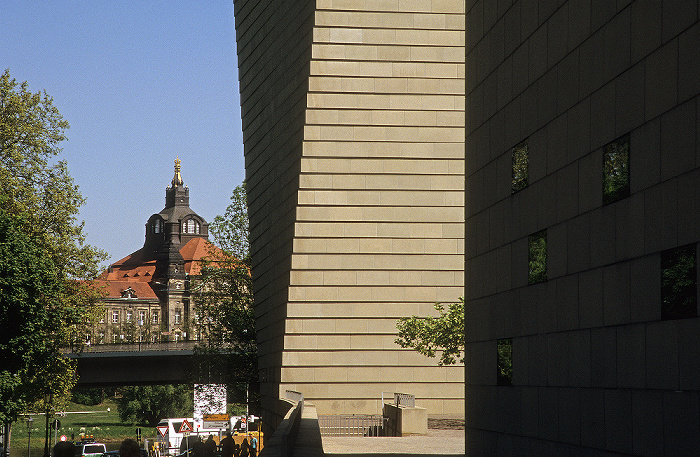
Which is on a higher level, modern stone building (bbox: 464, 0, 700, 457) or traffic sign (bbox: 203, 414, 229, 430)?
modern stone building (bbox: 464, 0, 700, 457)

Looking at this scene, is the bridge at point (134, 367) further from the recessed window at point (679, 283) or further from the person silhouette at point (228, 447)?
the recessed window at point (679, 283)

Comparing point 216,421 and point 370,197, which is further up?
point 370,197

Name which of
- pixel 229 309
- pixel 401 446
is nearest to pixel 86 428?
pixel 229 309

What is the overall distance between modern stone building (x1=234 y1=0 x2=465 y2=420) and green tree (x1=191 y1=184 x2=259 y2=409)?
2081cm

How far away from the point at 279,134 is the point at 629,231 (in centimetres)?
3113

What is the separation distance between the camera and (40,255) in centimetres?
4094

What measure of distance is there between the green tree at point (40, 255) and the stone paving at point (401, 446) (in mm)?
13747

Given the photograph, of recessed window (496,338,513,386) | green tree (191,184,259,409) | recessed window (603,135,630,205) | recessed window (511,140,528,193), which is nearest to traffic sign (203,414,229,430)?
green tree (191,184,259,409)

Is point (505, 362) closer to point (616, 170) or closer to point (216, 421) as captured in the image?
point (616, 170)

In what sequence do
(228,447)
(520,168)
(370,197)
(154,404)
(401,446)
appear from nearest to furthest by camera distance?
Answer: (520,168) → (228,447) → (401,446) → (370,197) → (154,404)

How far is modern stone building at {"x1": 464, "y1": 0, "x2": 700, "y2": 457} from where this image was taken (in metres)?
14.5

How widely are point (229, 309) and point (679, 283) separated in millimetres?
50018

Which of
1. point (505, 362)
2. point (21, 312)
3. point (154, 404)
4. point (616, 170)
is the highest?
point (616, 170)

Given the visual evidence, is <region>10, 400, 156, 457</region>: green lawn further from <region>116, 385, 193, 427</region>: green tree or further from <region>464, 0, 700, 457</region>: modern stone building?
<region>464, 0, 700, 457</region>: modern stone building
